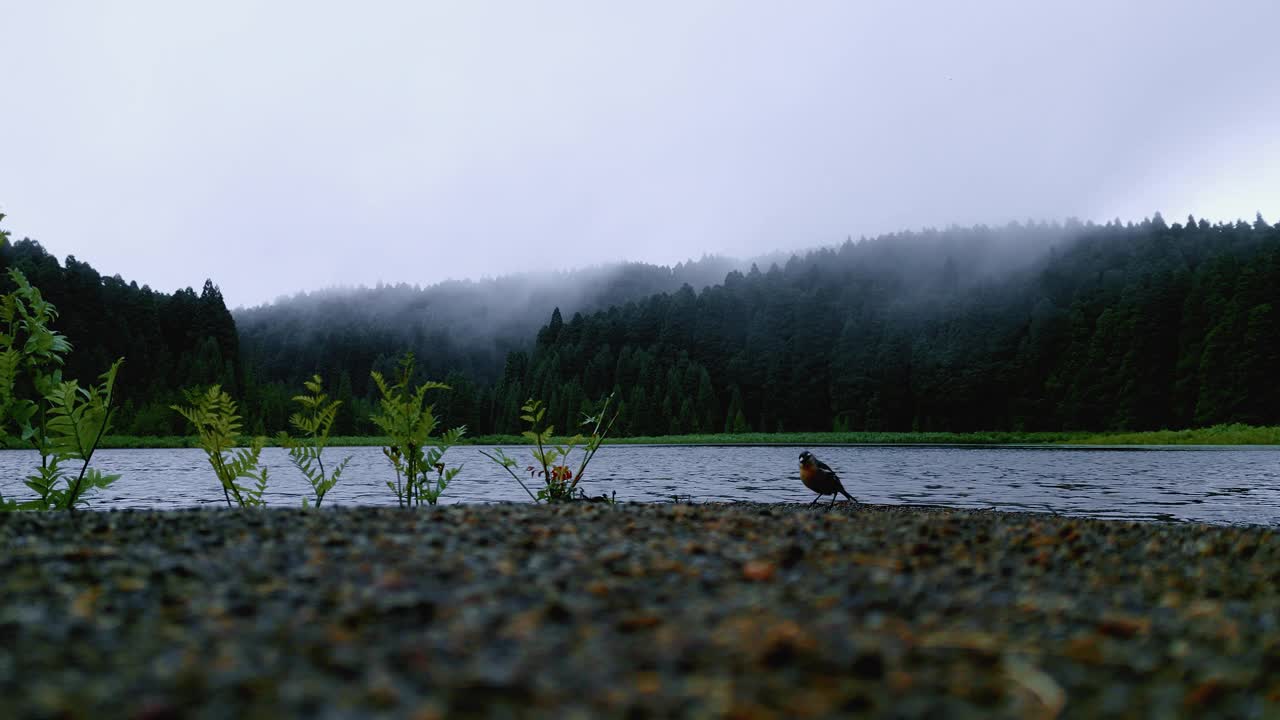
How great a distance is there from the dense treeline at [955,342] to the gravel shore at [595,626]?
93269mm

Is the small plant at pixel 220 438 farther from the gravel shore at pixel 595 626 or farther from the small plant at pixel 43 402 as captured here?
the gravel shore at pixel 595 626

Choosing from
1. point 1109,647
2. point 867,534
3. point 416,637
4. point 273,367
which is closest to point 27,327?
point 416,637

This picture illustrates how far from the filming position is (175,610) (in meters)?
3.19

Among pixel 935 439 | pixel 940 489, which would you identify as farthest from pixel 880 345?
pixel 940 489

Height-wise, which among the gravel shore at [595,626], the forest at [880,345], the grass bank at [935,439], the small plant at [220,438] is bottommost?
the grass bank at [935,439]

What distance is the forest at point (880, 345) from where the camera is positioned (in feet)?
293

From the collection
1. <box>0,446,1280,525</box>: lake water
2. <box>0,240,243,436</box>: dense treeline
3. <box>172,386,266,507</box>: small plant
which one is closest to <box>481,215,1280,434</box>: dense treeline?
<box>0,240,243,436</box>: dense treeline

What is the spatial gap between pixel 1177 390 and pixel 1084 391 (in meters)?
14.8

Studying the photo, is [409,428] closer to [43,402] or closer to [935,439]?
[43,402]

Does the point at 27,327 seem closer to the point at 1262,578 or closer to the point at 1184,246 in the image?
the point at 1262,578

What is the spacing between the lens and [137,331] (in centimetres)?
12738

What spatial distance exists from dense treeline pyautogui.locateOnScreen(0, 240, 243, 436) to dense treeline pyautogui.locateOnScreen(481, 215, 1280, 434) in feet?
143

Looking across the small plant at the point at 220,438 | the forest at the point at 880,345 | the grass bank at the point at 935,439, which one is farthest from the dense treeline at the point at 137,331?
the small plant at the point at 220,438

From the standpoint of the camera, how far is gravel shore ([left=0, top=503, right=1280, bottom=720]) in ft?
7.75
